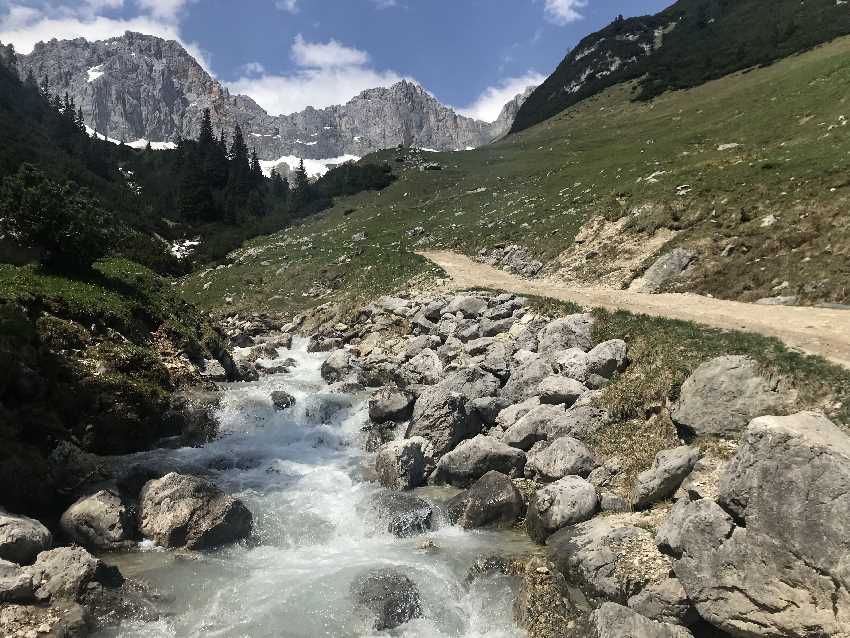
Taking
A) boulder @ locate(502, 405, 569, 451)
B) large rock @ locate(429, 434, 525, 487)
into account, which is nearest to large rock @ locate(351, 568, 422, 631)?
large rock @ locate(429, 434, 525, 487)

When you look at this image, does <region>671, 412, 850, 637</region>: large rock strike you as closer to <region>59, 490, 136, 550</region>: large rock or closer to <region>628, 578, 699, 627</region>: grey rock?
<region>628, 578, 699, 627</region>: grey rock

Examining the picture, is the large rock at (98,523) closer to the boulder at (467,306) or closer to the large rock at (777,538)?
the large rock at (777,538)

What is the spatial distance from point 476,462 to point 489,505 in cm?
211

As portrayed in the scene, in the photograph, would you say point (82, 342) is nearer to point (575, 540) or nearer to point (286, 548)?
point (286, 548)

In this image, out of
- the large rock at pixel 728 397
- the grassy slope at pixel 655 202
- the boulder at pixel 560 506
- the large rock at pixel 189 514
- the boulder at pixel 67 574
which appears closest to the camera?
the boulder at pixel 67 574

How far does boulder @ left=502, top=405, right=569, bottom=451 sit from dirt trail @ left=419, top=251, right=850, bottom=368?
6.81 metres

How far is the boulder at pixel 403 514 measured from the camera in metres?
15.1

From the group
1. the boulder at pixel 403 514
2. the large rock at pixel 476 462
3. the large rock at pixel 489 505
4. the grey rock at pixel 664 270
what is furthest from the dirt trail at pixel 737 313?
the boulder at pixel 403 514

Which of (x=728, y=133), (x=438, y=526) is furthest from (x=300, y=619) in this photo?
(x=728, y=133)

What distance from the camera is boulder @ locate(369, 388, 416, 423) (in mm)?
22234

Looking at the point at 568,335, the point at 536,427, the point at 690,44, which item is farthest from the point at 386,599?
the point at 690,44

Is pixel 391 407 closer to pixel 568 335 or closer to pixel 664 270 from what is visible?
pixel 568 335

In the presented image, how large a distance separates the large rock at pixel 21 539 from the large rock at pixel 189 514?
2497 mm

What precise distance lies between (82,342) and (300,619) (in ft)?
51.9
